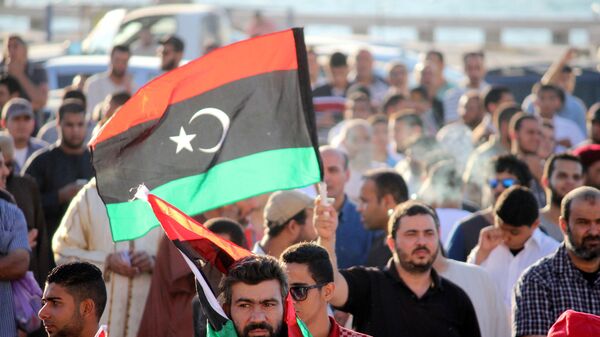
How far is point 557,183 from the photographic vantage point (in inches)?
488

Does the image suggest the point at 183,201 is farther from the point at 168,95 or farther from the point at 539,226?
the point at 539,226

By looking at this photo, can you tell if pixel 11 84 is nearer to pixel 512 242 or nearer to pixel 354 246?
pixel 354 246

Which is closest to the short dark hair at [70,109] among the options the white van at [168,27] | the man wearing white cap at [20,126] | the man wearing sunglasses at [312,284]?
the man wearing white cap at [20,126]

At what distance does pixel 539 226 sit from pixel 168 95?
10.5 ft

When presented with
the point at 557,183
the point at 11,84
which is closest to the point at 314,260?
the point at 557,183

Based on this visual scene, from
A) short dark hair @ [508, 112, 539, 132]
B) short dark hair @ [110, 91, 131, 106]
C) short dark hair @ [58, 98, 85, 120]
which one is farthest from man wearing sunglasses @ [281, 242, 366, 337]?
short dark hair @ [508, 112, 539, 132]

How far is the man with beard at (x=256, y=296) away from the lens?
788 centimetres

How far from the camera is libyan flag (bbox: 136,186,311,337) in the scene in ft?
26.1

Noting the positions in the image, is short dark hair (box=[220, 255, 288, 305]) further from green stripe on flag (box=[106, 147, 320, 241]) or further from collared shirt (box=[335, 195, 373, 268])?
collared shirt (box=[335, 195, 373, 268])

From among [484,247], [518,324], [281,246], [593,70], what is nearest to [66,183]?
[281,246]

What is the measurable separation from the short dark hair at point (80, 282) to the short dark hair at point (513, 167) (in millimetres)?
4622

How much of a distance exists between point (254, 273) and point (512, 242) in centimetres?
344

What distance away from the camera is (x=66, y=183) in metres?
13.4

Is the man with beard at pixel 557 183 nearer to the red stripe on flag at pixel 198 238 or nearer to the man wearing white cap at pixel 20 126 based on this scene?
the red stripe on flag at pixel 198 238
